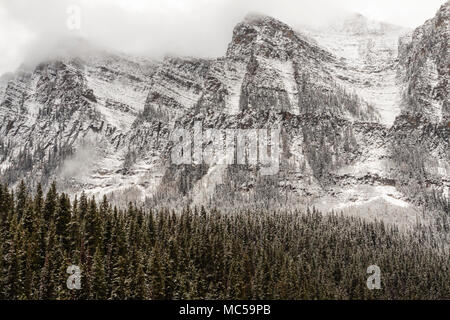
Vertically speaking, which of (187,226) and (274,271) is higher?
(187,226)

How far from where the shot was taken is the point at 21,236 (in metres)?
96.7

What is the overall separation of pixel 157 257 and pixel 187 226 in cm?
3791

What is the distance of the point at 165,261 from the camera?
111 metres

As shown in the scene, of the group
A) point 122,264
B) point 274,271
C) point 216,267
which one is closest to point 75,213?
point 122,264

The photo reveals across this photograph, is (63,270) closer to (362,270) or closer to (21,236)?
(21,236)

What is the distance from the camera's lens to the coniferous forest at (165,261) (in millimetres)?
94562

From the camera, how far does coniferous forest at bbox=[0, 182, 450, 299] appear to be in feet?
310

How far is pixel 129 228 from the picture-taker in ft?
400
